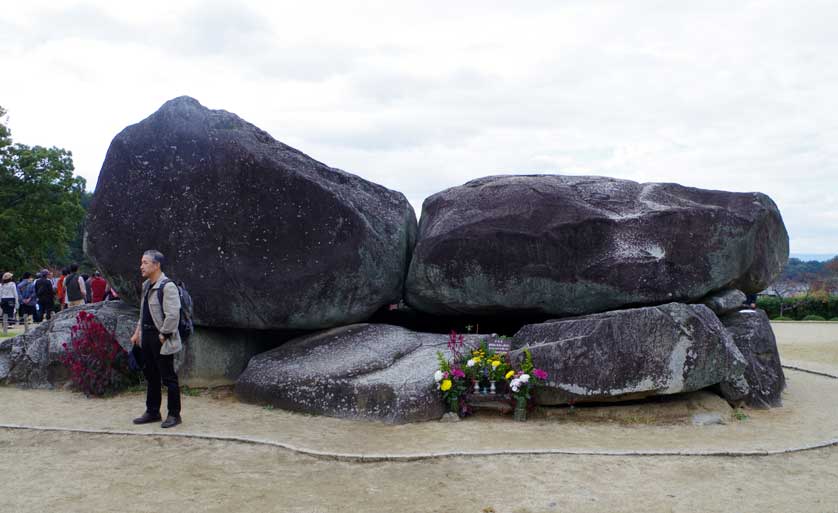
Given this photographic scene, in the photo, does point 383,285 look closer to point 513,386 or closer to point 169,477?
point 513,386

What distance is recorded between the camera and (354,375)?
8.53 metres

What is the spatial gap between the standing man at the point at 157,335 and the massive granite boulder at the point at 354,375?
1.36 meters

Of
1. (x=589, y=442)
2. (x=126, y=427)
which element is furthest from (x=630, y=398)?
(x=126, y=427)

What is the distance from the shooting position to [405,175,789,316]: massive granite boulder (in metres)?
9.76

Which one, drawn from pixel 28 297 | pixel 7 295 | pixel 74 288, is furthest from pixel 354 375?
pixel 28 297

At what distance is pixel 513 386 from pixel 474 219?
2.93 m

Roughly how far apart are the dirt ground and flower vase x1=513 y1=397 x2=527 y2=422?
11.0 inches

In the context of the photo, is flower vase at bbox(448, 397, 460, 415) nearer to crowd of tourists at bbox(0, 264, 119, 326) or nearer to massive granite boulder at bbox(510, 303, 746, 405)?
massive granite boulder at bbox(510, 303, 746, 405)

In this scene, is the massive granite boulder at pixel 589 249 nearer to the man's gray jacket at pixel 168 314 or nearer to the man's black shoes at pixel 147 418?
the man's gray jacket at pixel 168 314

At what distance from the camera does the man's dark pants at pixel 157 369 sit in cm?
761

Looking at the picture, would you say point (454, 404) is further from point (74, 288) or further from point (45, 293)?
point (45, 293)

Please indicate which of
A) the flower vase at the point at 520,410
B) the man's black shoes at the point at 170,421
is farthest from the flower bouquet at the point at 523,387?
the man's black shoes at the point at 170,421

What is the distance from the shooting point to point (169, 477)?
19.6ft

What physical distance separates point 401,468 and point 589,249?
4.88m
